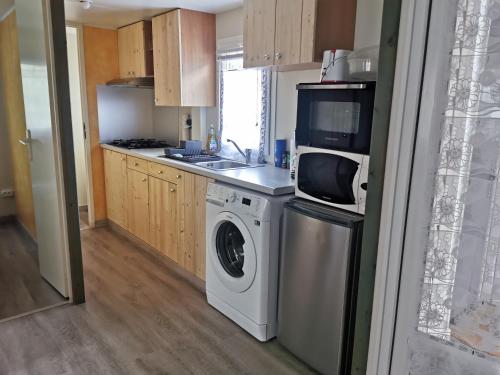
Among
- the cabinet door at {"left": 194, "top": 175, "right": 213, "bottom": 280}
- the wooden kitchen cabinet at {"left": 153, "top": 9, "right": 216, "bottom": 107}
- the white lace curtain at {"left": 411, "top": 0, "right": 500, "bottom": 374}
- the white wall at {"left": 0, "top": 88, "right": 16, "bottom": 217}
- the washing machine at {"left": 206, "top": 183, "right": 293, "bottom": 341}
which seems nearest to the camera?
the white lace curtain at {"left": 411, "top": 0, "right": 500, "bottom": 374}

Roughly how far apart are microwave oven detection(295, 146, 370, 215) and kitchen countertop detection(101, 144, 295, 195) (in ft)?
0.47

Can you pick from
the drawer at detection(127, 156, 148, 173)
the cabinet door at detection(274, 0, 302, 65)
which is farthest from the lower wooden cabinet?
the cabinet door at detection(274, 0, 302, 65)

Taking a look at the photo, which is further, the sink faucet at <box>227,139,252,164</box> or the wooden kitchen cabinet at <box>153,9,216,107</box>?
the wooden kitchen cabinet at <box>153,9,216,107</box>

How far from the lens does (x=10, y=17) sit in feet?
12.3

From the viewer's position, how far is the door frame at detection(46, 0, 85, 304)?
2.40m

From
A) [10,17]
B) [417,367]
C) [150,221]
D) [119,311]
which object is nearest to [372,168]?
[417,367]

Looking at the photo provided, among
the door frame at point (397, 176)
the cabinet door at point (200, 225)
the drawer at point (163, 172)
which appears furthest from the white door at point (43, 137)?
the door frame at point (397, 176)

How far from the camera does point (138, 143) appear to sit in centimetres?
411

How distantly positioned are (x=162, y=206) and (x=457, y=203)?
255cm

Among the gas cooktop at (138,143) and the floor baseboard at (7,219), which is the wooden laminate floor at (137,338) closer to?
the gas cooktop at (138,143)

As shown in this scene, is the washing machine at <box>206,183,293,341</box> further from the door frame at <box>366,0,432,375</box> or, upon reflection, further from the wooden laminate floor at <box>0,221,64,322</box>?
the wooden laminate floor at <box>0,221,64,322</box>

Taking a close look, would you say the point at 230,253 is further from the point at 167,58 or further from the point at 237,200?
the point at 167,58

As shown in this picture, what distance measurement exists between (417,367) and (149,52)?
139 inches

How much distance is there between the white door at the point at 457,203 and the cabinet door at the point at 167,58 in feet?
8.51
